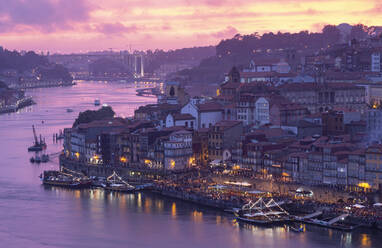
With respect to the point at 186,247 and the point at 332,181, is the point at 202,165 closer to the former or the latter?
the point at 332,181

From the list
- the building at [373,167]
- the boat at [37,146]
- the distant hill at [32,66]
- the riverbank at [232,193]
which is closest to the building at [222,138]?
the riverbank at [232,193]

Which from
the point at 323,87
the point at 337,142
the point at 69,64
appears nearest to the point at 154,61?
the point at 69,64

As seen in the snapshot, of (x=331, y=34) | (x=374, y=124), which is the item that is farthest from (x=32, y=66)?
(x=374, y=124)

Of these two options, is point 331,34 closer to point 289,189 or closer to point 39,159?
point 39,159

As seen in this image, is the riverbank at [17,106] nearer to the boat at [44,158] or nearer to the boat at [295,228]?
the boat at [44,158]

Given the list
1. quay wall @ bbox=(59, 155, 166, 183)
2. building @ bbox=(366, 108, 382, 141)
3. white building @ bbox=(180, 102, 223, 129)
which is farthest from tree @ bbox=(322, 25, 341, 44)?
building @ bbox=(366, 108, 382, 141)

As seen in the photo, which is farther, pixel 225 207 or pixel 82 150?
pixel 82 150
